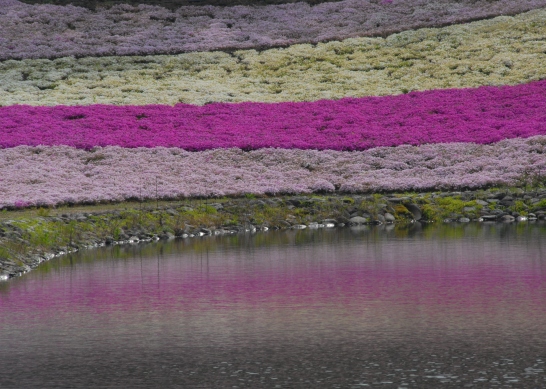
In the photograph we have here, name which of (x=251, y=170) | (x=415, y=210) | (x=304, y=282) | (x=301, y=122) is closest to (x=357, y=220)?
(x=415, y=210)

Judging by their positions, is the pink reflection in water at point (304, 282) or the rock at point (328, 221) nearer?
the pink reflection in water at point (304, 282)

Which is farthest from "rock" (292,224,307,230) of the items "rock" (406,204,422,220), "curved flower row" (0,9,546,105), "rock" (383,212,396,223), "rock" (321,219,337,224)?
"curved flower row" (0,9,546,105)

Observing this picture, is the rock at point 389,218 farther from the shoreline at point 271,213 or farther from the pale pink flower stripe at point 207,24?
the pale pink flower stripe at point 207,24

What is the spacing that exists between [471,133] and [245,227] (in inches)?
575

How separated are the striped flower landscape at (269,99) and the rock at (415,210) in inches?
87.5

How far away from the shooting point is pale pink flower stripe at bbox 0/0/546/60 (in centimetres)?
7256

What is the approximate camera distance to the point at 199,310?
1920cm

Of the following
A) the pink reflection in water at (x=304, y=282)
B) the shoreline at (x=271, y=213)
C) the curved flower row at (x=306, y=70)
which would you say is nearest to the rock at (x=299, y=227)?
the shoreline at (x=271, y=213)

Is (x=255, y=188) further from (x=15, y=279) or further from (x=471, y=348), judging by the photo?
(x=471, y=348)

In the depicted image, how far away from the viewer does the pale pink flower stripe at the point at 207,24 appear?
238 feet

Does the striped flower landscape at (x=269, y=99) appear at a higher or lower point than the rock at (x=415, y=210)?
higher

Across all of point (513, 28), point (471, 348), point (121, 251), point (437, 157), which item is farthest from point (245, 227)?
point (513, 28)

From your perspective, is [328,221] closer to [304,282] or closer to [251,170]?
[251,170]

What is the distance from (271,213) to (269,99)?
21.5 metres
